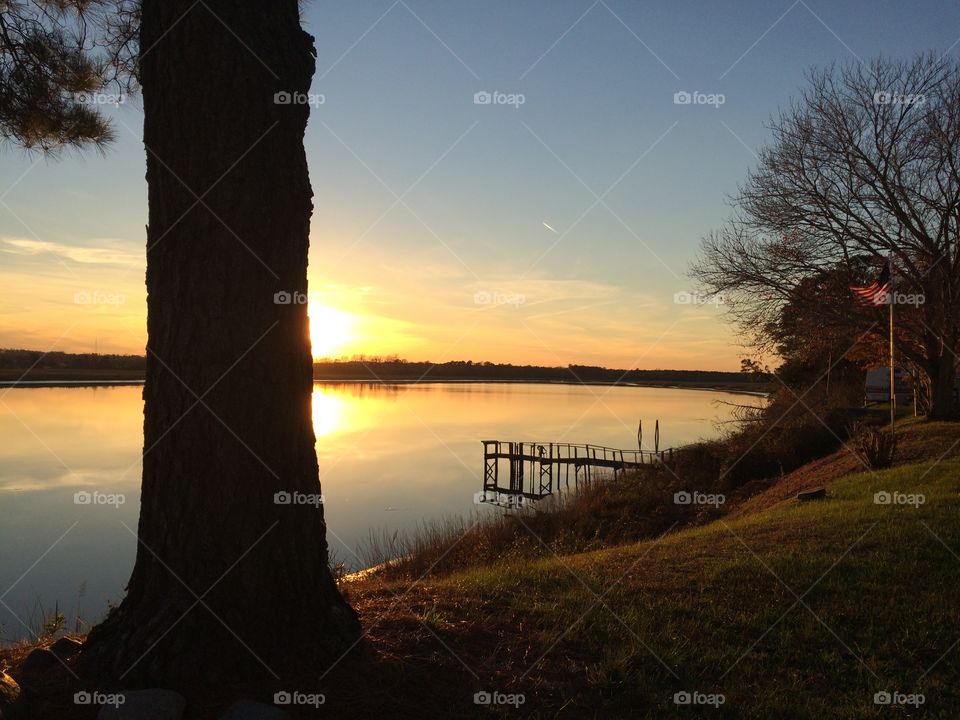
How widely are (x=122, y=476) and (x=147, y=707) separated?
29009 mm

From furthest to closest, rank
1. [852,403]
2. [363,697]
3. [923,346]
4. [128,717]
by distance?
[852,403] → [923,346] → [363,697] → [128,717]

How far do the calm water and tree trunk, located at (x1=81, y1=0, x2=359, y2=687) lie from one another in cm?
770

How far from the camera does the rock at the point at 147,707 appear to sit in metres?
3.66

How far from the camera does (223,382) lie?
14.4 feet

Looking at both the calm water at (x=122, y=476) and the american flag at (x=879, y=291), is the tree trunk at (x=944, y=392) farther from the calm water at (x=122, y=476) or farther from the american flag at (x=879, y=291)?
the calm water at (x=122, y=476)

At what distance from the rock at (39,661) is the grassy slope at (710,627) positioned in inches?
77.2

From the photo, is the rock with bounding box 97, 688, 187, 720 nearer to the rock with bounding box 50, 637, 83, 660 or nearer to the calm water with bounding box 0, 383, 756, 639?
the rock with bounding box 50, 637, 83, 660

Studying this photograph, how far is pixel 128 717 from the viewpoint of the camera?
11.9 feet

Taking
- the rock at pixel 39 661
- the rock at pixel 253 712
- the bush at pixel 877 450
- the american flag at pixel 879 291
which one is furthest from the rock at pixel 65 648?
the american flag at pixel 879 291

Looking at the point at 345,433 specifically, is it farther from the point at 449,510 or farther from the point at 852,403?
the point at 852,403

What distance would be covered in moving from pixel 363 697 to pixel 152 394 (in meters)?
2.24

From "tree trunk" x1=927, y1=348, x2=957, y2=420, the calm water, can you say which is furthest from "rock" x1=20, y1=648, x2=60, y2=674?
"tree trunk" x1=927, y1=348, x2=957, y2=420

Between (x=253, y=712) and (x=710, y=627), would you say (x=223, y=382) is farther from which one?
(x=710, y=627)

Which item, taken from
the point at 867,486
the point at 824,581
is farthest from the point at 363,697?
the point at 867,486
